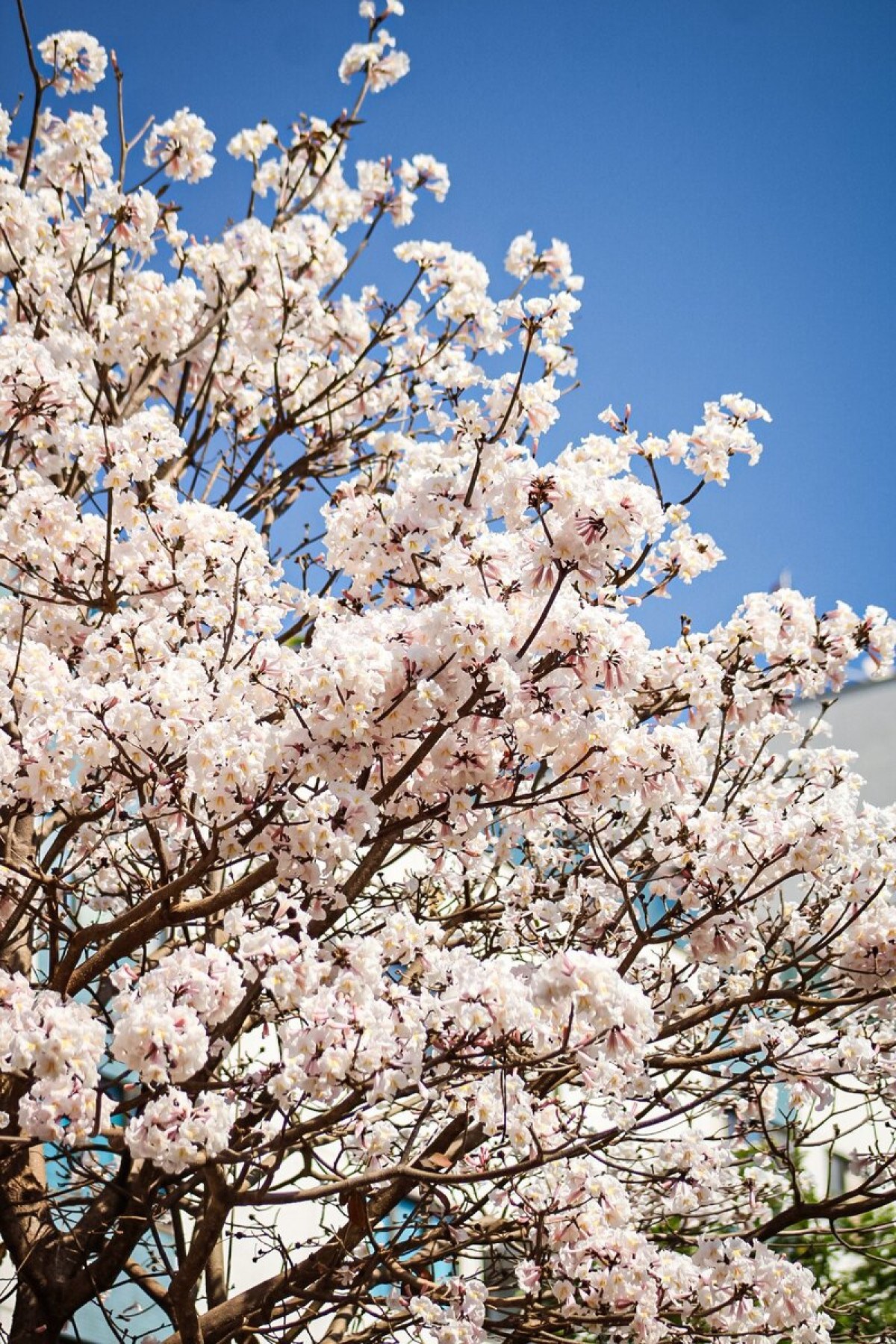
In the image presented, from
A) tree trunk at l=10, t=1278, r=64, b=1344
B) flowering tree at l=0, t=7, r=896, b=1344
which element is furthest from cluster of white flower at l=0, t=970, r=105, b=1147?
tree trunk at l=10, t=1278, r=64, b=1344

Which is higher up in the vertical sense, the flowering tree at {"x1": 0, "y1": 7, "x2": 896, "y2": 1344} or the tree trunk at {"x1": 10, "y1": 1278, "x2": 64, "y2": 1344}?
the flowering tree at {"x1": 0, "y1": 7, "x2": 896, "y2": 1344}

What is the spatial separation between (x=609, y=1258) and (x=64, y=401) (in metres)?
4.31

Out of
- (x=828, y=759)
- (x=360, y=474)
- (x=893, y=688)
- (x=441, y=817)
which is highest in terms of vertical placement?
(x=893, y=688)

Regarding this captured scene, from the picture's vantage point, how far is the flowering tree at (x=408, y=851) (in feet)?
10.6

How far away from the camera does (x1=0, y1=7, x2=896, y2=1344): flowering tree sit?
324cm

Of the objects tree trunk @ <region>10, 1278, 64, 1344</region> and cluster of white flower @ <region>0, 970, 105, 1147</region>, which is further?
tree trunk @ <region>10, 1278, 64, 1344</region>

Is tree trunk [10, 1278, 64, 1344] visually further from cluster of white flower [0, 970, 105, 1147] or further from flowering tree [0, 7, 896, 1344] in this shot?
cluster of white flower [0, 970, 105, 1147]

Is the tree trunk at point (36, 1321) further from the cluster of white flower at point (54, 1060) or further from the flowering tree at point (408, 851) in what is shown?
the cluster of white flower at point (54, 1060)

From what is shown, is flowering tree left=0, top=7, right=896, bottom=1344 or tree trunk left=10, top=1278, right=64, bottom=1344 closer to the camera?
flowering tree left=0, top=7, right=896, bottom=1344

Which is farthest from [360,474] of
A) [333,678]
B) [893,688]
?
[893,688]

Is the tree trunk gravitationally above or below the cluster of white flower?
below

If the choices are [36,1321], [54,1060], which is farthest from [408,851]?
[36,1321]

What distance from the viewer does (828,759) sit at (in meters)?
5.47

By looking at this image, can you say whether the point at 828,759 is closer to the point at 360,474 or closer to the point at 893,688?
the point at 360,474
